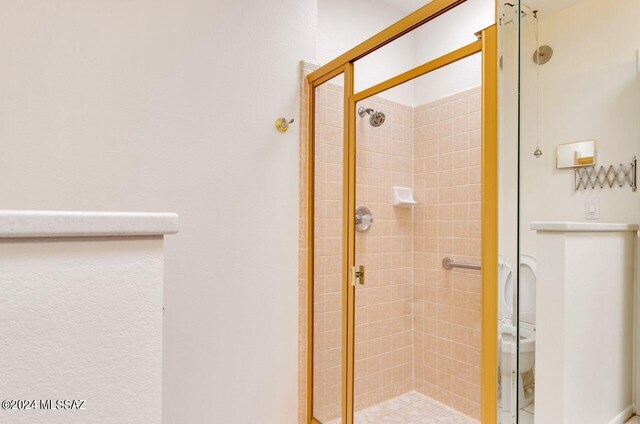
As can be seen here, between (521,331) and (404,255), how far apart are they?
0.60 meters

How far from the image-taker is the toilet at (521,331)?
1.03 meters

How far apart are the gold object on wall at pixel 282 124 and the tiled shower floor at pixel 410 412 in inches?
54.9

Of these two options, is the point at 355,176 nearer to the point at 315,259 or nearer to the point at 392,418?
the point at 315,259

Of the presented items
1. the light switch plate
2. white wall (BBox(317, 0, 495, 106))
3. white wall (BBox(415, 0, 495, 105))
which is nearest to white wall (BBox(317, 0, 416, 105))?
white wall (BBox(317, 0, 495, 106))

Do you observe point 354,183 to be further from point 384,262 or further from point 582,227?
point 582,227

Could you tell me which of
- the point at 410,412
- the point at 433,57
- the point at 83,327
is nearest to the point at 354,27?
the point at 433,57

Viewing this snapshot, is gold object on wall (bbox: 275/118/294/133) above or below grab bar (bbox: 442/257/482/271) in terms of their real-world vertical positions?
above

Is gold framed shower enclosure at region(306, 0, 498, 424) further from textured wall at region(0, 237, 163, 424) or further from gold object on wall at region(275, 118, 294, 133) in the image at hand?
textured wall at region(0, 237, 163, 424)

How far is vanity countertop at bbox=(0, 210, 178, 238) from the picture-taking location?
466 millimetres

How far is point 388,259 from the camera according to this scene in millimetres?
1658

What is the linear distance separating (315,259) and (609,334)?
1283mm

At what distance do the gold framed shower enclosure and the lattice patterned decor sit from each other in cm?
25

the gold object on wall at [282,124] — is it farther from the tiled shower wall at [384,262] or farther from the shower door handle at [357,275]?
the shower door handle at [357,275]

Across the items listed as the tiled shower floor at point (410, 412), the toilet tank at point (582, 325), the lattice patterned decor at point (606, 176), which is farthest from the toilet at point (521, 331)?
the tiled shower floor at point (410, 412)
